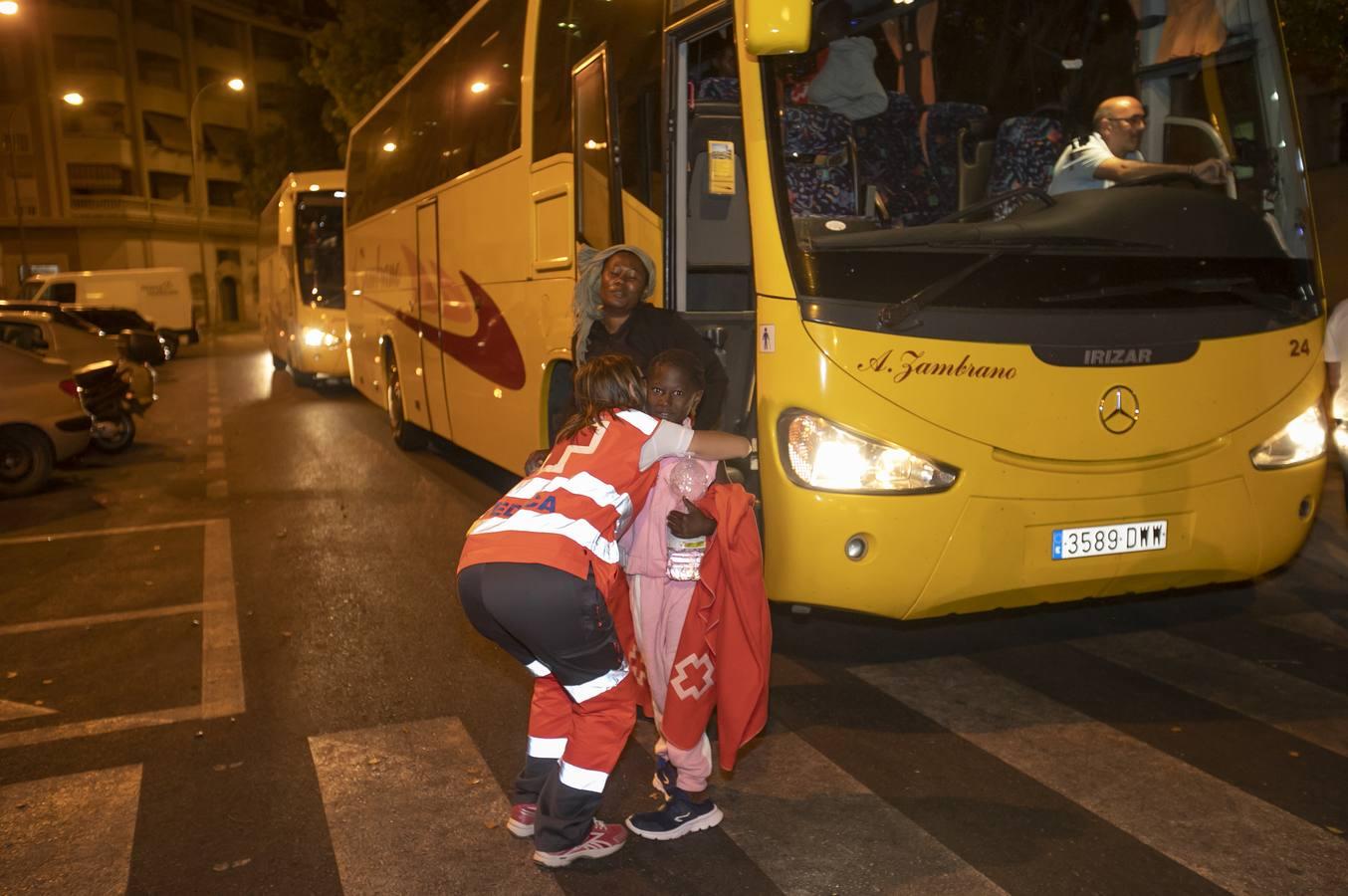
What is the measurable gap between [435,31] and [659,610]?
24803mm

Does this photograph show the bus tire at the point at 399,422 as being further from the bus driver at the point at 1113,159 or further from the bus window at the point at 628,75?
the bus driver at the point at 1113,159

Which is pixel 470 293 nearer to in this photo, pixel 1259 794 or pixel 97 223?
pixel 1259 794

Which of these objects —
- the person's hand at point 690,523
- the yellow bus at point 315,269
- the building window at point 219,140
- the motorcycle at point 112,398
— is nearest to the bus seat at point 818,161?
the person's hand at point 690,523

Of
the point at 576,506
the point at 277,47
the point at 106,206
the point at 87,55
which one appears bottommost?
the point at 576,506

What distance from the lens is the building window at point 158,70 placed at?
62562mm

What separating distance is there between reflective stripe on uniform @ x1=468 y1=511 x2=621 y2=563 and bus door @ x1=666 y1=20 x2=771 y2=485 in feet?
6.82

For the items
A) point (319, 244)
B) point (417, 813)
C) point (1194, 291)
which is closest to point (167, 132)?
point (319, 244)

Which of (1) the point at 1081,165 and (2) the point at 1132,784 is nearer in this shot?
(2) the point at 1132,784

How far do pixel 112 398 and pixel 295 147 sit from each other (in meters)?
36.0

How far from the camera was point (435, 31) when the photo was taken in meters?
26.5

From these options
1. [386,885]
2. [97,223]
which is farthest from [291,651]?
[97,223]

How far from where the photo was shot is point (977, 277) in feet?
16.5

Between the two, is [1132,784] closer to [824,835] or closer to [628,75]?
[824,835]

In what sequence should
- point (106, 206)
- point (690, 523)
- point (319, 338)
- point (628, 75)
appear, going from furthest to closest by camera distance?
point (106, 206) → point (319, 338) → point (628, 75) → point (690, 523)
